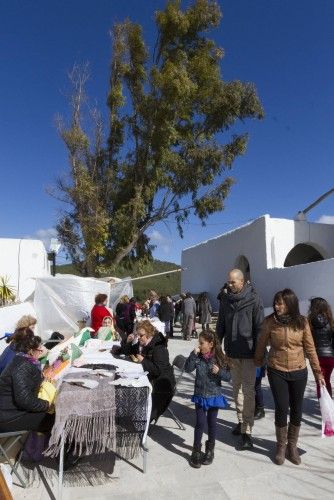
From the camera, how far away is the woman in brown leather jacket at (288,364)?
11.8ft

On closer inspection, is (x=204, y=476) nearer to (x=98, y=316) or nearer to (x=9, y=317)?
(x=98, y=316)

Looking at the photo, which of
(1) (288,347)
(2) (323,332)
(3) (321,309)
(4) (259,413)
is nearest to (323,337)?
(2) (323,332)

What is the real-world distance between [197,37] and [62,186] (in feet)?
28.4

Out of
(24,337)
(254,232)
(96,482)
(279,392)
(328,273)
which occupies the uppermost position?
(254,232)

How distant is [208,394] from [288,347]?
33.0 inches

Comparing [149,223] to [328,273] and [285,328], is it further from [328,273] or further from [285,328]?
[285,328]

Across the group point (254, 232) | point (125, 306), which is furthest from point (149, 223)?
point (125, 306)

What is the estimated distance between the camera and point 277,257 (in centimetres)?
1697

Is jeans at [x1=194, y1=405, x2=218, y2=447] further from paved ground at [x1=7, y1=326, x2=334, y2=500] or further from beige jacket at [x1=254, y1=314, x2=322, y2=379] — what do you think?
beige jacket at [x1=254, y1=314, x2=322, y2=379]

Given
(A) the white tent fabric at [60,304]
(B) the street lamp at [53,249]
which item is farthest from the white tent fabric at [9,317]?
(B) the street lamp at [53,249]

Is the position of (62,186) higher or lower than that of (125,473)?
higher

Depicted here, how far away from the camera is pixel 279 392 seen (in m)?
3.61

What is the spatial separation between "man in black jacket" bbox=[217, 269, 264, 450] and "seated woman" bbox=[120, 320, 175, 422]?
68 centimetres

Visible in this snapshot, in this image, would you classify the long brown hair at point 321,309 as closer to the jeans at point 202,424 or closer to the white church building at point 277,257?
the jeans at point 202,424
